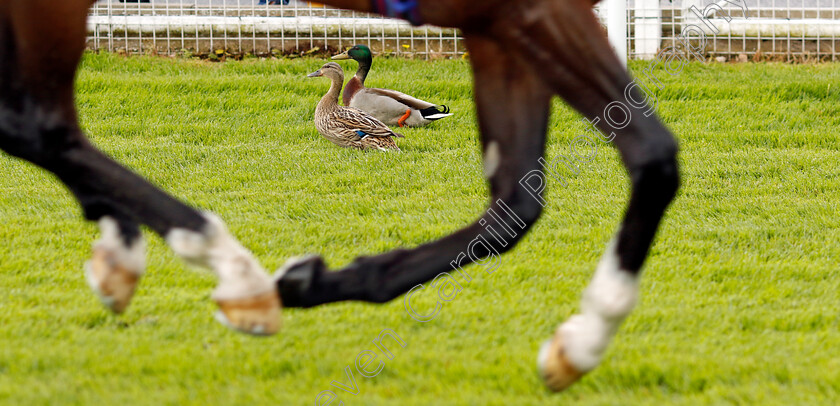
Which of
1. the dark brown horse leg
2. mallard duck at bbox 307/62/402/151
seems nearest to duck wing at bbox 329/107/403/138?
mallard duck at bbox 307/62/402/151

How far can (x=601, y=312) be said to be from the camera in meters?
2.39

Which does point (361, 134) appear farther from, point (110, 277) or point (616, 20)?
point (110, 277)

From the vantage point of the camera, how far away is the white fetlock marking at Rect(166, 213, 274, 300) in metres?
2.46

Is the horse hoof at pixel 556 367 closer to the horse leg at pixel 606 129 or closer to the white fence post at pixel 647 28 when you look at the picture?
the horse leg at pixel 606 129

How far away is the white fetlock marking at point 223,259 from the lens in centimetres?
246

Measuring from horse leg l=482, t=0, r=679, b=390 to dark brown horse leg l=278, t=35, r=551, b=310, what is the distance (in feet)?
0.91

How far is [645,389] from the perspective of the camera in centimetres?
293

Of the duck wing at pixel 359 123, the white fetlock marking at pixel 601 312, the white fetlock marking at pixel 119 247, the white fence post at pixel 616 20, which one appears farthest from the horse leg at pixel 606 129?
the white fence post at pixel 616 20

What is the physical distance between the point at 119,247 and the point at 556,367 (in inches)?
48.3

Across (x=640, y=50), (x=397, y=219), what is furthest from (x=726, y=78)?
(x=397, y=219)

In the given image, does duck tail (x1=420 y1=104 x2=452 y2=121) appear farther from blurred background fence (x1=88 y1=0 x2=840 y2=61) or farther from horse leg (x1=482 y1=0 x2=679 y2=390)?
horse leg (x1=482 y1=0 x2=679 y2=390)

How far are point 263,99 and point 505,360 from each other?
5541mm

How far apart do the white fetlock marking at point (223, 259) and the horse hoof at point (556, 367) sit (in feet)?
2.48

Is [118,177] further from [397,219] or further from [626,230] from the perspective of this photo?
[397,219]
